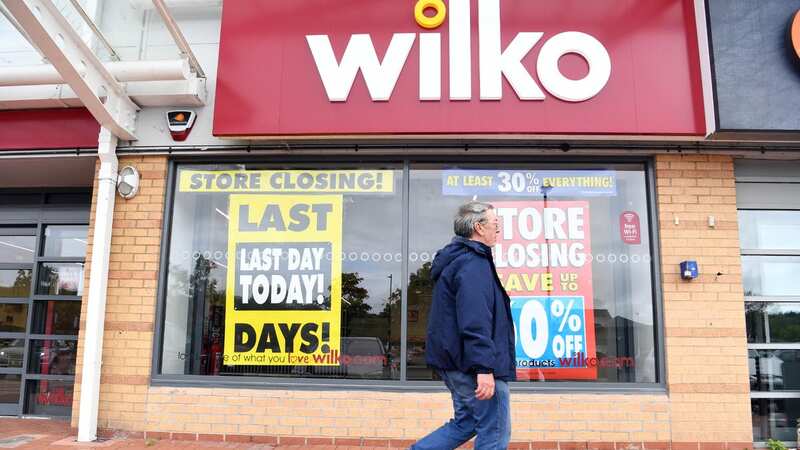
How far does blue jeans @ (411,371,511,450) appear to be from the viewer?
10.5 ft

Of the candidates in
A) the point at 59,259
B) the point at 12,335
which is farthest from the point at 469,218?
the point at 12,335

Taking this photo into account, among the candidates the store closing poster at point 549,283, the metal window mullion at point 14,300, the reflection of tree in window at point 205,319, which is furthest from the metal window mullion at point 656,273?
the metal window mullion at point 14,300

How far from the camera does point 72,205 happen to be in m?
6.85

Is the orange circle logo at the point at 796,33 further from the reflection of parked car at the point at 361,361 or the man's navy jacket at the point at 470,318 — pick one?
the reflection of parked car at the point at 361,361

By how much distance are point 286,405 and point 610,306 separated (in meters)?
3.11

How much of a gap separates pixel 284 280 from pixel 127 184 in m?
1.79

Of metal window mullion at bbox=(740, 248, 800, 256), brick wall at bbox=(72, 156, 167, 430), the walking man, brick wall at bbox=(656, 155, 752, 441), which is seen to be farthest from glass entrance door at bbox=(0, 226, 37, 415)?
metal window mullion at bbox=(740, 248, 800, 256)

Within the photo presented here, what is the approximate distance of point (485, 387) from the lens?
3.07 m

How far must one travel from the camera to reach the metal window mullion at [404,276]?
213 inches

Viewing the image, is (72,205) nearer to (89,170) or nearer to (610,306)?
(89,170)

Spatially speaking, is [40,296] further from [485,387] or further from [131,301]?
[485,387]

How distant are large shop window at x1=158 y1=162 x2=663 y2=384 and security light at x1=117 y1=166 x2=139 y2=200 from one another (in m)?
0.36

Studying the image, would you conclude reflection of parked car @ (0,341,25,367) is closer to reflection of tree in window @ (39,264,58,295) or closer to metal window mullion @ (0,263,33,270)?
reflection of tree in window @ (39,264,58,295)

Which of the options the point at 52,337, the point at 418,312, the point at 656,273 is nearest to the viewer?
the point at 656,273
